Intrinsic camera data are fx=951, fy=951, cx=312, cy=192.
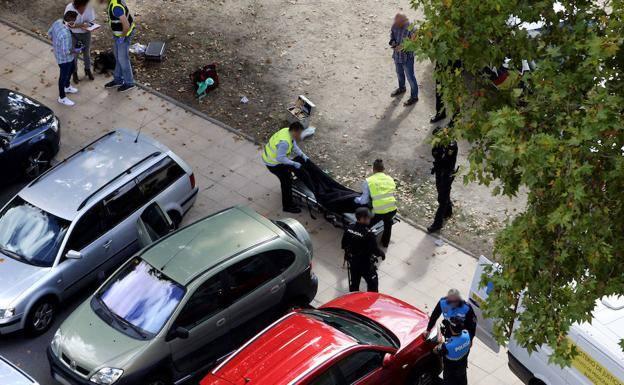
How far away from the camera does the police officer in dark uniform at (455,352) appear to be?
11266mm

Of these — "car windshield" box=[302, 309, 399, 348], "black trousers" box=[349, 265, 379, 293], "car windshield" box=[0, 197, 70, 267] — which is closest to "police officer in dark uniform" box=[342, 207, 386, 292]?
"black trousers" box=[349, 265, 379, 293]

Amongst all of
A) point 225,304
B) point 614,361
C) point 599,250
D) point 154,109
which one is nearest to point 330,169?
point 154,109

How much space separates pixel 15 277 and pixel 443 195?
6.50 m

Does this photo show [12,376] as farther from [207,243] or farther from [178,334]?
[207,243]

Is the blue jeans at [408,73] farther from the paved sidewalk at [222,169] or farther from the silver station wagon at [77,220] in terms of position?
the silver station wagon at [77,220]

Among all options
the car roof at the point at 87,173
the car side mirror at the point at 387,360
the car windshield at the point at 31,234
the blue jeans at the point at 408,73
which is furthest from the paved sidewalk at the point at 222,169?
the blue jeans at the point at 408,73

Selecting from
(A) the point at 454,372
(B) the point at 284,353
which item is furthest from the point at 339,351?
(A) the point at 454,372

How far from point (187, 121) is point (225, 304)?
21.3 feet

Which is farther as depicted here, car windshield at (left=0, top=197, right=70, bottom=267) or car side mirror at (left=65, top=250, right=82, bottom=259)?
car windshield at (left=0, top=197, right=70, bottom=267)

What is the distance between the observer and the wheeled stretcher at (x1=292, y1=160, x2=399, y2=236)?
14664mm

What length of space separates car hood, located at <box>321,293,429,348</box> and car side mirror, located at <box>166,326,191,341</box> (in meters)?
1.88

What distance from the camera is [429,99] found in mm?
18453

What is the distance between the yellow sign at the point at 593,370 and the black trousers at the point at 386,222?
4.04 metres

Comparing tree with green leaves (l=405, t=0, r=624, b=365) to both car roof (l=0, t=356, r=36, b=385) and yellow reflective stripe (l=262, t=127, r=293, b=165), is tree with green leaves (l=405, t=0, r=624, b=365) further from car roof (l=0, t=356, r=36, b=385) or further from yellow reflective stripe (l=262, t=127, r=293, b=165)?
car roof (l=0, t=356, r=36, b=385)
